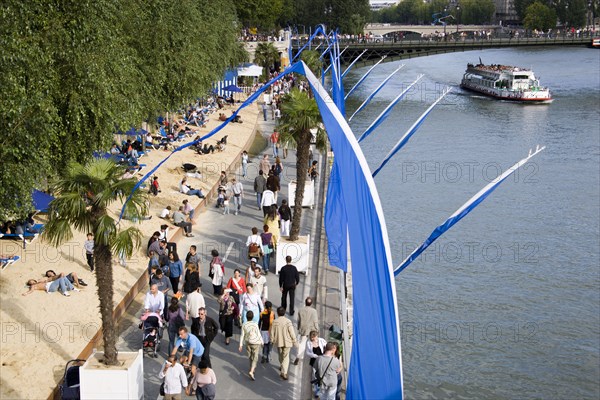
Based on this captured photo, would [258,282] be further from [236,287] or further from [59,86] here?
[59,86]

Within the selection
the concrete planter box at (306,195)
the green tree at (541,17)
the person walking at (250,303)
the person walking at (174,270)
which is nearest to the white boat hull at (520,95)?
the concrete planter box at (306,195)

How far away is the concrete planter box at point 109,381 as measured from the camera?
1177 cm

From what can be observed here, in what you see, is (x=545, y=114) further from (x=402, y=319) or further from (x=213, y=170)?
(x=402, y=319)

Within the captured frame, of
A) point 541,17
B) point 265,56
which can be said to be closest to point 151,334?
point 265,56

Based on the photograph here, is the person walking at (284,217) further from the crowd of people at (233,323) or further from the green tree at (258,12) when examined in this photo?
the green tree at (258,12)

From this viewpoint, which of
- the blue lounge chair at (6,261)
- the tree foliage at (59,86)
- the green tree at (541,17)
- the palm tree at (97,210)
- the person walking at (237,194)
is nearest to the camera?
the palm tree at (97,210)

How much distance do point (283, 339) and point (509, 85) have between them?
66229 mm

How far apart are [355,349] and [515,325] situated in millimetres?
14548

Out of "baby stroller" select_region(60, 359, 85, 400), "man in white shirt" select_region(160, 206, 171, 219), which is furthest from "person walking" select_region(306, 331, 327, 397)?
"man in white shirt" select_region(160, 206, 171, 219)

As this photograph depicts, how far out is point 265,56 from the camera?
72.9 m

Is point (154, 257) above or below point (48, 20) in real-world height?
below

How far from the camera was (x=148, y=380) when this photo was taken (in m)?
13.1

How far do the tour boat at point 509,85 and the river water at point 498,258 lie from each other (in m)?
10.2

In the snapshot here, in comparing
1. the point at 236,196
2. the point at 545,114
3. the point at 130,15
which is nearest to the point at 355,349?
the point at 236,196
